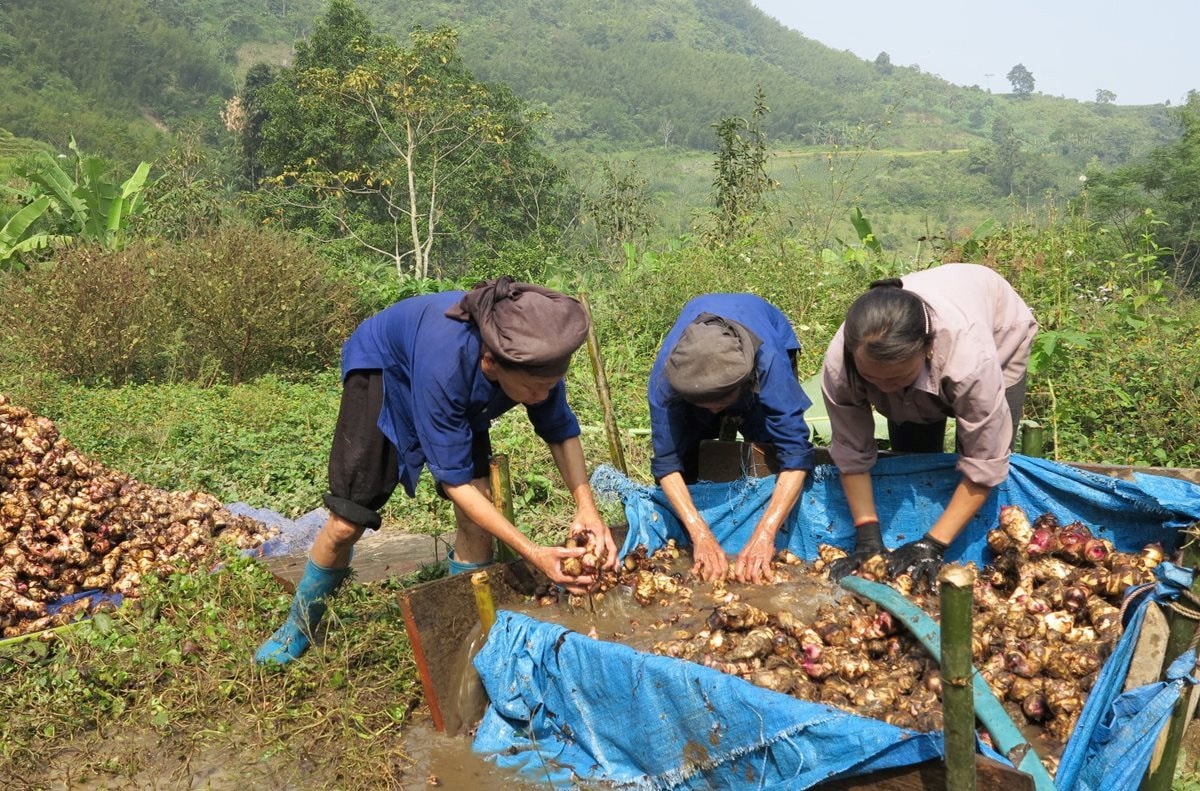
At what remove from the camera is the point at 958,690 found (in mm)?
2082

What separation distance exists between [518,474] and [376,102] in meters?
15.5

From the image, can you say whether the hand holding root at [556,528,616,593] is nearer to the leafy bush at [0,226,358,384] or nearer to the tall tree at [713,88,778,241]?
the tall tree at [713,88,778,241]

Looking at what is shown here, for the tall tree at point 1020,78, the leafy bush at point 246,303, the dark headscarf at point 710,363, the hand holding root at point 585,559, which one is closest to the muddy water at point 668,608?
the hand holding root at point 585,559

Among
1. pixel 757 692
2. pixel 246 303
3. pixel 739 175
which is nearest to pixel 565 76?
pixel 739 175

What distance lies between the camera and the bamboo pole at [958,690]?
80.8 inches

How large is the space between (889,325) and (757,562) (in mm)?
1157

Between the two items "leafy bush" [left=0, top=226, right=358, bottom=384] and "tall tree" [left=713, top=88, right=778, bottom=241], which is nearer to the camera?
"leafy bush" [left=0, top=226, right=358, bottom=384]

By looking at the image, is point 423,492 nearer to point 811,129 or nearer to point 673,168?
point 673,168

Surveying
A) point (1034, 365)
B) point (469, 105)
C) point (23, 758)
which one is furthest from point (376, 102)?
point (23, 758)

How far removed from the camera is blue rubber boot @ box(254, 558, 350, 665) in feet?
12.0

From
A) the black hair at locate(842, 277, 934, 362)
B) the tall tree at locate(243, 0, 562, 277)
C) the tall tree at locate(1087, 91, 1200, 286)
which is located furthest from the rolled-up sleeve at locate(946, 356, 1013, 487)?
the tall tree at locate(243, 0, 562, 277)

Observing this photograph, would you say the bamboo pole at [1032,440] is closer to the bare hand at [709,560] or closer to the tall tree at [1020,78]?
the bare hand at [709,560]

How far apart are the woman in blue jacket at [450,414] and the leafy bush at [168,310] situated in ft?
23.1

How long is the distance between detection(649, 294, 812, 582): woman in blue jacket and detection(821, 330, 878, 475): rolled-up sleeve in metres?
0.16
